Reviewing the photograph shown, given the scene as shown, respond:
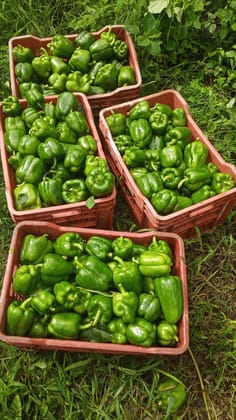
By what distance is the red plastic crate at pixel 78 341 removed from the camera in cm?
248

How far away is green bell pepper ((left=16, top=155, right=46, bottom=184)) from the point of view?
296 centimetres

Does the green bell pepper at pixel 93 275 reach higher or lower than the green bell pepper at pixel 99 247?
lower

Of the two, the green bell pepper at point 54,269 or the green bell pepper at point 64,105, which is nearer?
the green bell pepper at point 54,269

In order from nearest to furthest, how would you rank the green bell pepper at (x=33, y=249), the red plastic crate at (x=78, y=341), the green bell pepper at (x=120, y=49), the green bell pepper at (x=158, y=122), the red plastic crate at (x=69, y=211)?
the red plastic crate at (x=78, y=341)
the green bell pepper at (x=33, y=249)
the red plastic crate at (x=69, y=211)
the green bell pepper at (x=158, y=122)
the green bell pepper at (x=120, y=49)

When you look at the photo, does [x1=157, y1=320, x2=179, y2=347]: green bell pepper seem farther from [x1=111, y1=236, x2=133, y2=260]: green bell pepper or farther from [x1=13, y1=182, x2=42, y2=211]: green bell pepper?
[x1=13, y1=182, x2=42, y2=211]: green bell pepper

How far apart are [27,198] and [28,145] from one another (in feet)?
1.28

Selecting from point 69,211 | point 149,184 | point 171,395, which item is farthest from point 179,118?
point 171,395

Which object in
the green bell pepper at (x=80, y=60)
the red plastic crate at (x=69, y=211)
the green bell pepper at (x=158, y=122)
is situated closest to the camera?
the red plastic crate at (x=69, y=211)

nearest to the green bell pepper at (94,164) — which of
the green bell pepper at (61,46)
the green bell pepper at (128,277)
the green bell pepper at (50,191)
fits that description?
the green bell pepper at (50,191)

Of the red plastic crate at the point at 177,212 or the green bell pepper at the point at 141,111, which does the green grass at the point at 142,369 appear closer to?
the red plastic crate at the point at 177,212

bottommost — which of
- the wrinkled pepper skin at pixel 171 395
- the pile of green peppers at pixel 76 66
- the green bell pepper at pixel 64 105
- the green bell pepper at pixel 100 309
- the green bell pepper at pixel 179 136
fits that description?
the wrinkled pepper skin at pixel 171 395

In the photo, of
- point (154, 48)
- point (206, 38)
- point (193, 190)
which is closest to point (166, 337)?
point (193, 190)

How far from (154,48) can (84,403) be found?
2.82 meters

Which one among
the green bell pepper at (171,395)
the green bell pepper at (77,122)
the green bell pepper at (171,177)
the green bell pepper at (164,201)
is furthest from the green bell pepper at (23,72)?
the green bell pepper at (171,395)
